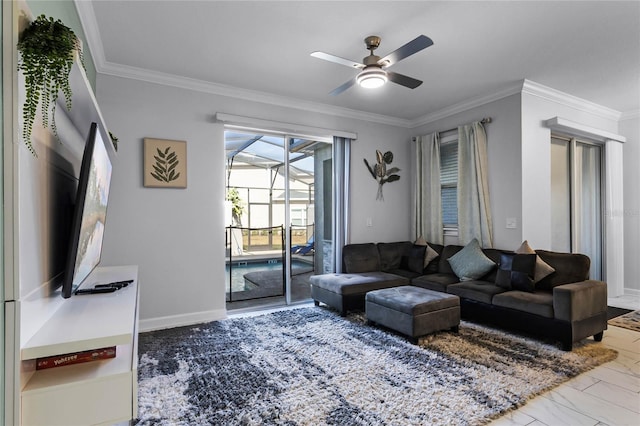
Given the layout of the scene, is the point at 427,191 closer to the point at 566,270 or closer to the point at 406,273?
the point at 406,273

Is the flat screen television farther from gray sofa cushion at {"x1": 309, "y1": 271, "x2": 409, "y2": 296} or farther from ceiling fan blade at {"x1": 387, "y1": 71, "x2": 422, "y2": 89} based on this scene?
gray sofa cushion at {"x1": 309, "y1": 271, "x2": 409, "y2": 296}

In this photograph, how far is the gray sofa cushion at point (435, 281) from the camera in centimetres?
386

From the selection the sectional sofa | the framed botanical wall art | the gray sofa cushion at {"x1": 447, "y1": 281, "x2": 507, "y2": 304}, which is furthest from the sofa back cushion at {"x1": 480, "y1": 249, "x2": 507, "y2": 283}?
the framed botanical wall art

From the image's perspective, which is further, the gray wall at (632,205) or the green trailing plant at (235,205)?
the gray wall at (632,205)

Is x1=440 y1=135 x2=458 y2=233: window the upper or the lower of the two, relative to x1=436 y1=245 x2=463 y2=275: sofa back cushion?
upper

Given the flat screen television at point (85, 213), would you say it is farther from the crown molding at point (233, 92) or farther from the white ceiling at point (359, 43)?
the crown molding at point (233, 92)

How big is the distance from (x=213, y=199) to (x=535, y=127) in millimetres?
3766

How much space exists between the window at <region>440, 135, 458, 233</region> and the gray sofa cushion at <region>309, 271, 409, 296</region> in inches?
46.8

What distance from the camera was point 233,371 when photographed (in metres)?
2.53

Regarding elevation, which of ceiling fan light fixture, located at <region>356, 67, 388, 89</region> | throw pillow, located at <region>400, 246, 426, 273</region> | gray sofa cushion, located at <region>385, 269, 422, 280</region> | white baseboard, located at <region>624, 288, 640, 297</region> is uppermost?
ceiling fan light fixture, located at <region>356, 67, 388, 89</region>

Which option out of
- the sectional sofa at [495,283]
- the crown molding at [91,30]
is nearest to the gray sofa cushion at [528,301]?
the sectional sofa at [495,283]

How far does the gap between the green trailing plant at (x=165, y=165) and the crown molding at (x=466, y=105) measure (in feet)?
11.5

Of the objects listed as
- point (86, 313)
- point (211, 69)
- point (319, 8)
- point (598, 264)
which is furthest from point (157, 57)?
point (598, 264)

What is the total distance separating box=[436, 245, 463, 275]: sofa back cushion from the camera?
4.32 m
